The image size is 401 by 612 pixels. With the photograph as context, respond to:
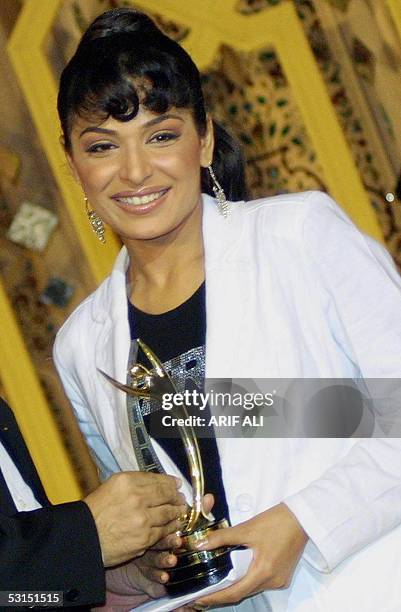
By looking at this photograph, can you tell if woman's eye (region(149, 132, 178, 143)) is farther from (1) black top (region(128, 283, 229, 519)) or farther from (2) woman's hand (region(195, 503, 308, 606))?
(2) woman's hand (region(195, 503, 308, 606))

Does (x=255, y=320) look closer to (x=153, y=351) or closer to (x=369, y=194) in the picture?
(x=153, y=351)

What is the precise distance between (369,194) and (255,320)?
0.92 metres

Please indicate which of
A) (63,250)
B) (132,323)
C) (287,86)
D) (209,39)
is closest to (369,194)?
(287,86)

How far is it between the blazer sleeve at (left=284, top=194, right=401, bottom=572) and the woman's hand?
19 millimetres

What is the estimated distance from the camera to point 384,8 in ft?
8.06

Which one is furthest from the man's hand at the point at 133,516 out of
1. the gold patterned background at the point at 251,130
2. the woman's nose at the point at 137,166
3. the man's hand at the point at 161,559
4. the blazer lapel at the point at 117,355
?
the gold patterned background at the point at 251,130

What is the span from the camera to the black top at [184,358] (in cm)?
163

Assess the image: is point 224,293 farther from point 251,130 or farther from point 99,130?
point 251,130

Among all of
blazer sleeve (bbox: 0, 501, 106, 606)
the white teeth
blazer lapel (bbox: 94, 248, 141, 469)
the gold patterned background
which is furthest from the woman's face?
the gold patterned background

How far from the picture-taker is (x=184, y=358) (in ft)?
5.47

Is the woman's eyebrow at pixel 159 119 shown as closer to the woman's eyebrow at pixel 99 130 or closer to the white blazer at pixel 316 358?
the woman's eyebrow at pixel 99 130

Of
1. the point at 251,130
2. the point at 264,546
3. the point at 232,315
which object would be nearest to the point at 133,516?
the point at 264,546

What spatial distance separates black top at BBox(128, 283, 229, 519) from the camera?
1.63 meters

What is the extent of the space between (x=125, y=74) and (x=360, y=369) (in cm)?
49
